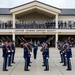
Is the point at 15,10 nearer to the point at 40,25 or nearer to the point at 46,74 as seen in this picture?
the point at 40,25

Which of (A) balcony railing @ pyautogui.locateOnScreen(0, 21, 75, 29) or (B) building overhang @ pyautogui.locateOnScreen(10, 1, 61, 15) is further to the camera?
(B) building overhang @ pyautogui.locateOnScreen(10, 1, 61, 15)

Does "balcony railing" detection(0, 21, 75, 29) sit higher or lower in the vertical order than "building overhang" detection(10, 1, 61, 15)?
lower

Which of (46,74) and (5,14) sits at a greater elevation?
(5,14)

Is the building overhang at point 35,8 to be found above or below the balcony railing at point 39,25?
above

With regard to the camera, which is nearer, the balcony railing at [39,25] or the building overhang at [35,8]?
the balcony railing at [39,25]

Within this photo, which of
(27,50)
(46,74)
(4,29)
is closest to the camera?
Answer: (46,74)

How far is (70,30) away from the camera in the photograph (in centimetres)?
4566

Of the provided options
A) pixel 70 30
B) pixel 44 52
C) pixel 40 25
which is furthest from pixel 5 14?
pixel 44 52

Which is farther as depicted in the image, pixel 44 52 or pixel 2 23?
pixel 2 23

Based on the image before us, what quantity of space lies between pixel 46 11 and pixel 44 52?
106ft

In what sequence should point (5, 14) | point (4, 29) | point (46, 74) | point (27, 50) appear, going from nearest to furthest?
point (46, 74)
point (27, 50)
point (4, 29)
point (5, 14)

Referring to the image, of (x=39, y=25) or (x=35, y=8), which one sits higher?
(x=35, y=8)

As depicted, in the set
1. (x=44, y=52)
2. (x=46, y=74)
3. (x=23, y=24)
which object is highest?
(x=23, y=24)

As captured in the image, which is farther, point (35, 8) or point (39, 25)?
point (35, 8)
